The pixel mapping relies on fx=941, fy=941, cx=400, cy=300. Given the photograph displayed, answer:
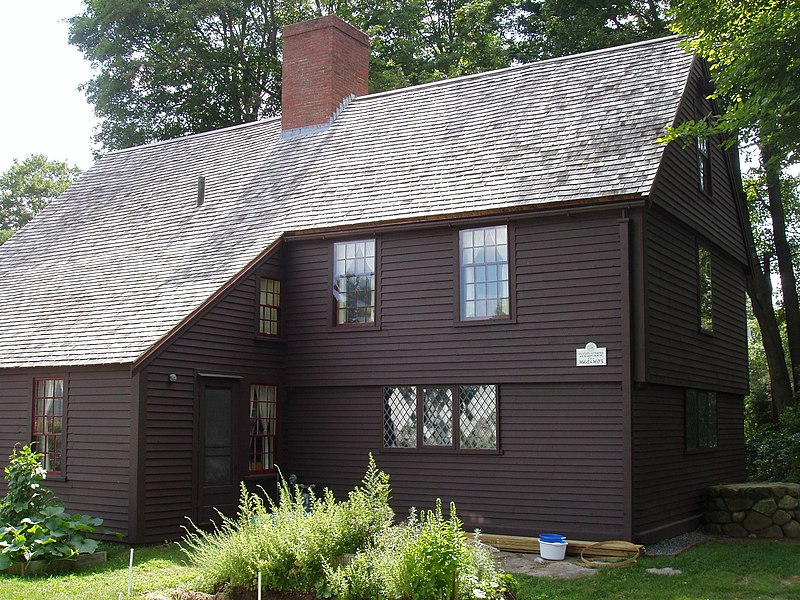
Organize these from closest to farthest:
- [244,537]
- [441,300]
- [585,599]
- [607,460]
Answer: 1. [244,537]
2. [585,599]
3. [607,460]
4. [441,300]

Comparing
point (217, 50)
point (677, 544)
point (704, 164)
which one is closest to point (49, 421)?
point (677, 544)

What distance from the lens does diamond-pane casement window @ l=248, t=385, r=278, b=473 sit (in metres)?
16.4

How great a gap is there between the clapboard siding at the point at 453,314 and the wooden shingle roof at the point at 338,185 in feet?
2.04

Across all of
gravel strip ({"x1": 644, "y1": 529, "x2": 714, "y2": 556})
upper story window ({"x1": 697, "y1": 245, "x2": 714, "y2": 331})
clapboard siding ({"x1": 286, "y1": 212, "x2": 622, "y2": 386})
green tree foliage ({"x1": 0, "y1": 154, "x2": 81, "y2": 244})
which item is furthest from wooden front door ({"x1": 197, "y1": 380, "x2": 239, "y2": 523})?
green tree foliage ({"x1": 0, "y1": 154, "x2": 81, "y2": 244})

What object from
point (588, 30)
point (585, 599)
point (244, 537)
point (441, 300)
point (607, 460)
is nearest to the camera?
point (244, 537)

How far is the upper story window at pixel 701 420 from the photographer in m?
16.4

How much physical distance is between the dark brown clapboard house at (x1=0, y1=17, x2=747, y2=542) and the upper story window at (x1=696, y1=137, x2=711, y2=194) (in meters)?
0.07

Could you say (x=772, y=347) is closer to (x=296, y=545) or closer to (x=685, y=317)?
(x=685, y=317)

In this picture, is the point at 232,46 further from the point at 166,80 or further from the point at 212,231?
the point at 212,231

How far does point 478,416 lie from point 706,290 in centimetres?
595

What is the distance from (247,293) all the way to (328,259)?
1.62 metres

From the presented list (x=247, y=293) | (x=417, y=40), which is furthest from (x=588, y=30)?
(x=247, y=293)

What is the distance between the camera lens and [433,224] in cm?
1559

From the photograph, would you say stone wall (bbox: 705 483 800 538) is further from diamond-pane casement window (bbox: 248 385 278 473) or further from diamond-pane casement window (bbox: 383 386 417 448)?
diamond-pane casement window (bbox: 248 385 278 473)
